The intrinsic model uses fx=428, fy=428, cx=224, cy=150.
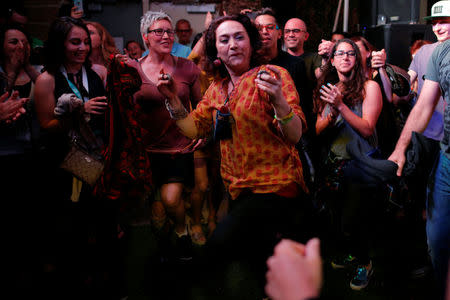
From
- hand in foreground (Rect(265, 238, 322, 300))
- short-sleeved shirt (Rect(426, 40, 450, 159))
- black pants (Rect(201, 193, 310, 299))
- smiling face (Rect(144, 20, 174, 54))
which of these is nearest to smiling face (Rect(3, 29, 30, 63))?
smiling face (Rect(144, 20, 174, 54))

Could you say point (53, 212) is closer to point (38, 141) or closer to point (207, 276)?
point (38, 141)

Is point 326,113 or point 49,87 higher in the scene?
point 49,87

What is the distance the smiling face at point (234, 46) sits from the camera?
2297mm

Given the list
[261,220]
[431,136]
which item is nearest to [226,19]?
[261,220]

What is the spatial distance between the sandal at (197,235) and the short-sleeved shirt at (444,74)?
7.42ft

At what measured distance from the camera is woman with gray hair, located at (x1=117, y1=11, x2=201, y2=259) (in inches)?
119

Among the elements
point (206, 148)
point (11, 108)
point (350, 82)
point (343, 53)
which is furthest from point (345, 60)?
point (11, 108)

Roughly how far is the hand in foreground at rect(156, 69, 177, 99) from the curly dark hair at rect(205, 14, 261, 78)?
288mm

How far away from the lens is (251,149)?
214 cm

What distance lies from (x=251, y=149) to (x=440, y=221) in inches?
39.0

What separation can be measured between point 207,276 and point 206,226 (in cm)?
112

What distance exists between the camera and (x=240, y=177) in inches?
86.7

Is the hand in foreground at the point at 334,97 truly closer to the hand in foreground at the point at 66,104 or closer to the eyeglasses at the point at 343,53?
the eyeglasses at the point at 343,53

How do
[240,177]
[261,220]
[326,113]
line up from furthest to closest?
[326,113] → [240,177] → [261,220]
